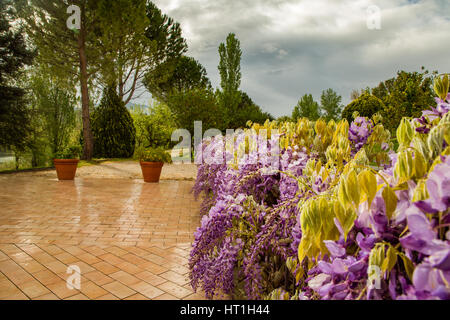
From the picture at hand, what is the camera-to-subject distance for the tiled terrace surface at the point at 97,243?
2.32m

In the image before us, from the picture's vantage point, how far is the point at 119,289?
89.9 inches

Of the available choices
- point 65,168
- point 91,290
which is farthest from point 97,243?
point 65,168

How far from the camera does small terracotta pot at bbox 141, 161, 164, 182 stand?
7574mm

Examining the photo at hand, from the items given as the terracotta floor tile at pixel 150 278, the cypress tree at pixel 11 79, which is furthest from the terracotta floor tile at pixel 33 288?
the cypress tree at pixel 11 79

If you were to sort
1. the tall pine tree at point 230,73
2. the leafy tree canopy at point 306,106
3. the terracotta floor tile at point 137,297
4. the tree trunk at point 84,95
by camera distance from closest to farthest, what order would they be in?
the terracotta floor tile at point 137,297
the tree trunk at point 84,95
the tall pine tree at point 230,73
the leafy tree canopy at point 306,106

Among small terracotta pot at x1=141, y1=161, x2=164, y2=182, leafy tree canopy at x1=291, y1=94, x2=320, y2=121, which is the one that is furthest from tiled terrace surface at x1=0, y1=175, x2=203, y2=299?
leafy tree canopy at x1=291, y1=94, x2=320, y2=121

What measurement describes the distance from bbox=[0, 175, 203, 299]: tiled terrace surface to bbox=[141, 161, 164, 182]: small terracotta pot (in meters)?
1.26

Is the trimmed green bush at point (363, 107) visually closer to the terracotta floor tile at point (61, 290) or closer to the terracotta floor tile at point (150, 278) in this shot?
the terracotta floor tile at point (150, 278)

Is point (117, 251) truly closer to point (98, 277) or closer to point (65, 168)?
point (98, 277)

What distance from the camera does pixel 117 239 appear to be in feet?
11.3

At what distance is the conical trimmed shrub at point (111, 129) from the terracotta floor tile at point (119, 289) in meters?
12.6

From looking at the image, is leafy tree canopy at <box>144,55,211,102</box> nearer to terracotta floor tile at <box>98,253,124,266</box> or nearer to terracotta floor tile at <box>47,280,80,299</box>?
terracotta floor tile at <box>98,253,124,266</box>
